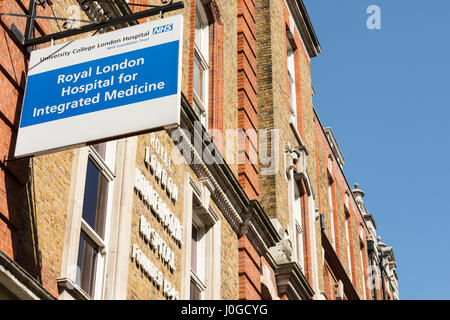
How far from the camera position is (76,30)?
32.5 ft

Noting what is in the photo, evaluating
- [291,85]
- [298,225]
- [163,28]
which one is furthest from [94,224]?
[291,85]

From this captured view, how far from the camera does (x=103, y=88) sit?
9.35 metres

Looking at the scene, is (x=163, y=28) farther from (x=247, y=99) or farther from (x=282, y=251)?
(x=282, y=251)

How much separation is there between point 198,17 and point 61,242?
922 centimetres

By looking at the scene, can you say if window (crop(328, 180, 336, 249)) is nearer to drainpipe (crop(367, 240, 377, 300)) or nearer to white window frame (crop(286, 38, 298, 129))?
drainpipe (crop(367, 240, 377, 300))

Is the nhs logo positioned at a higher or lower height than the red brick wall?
lower

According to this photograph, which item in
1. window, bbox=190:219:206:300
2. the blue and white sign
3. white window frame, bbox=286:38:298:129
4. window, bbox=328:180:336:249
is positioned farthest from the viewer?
window, bbox=328:180:336:249

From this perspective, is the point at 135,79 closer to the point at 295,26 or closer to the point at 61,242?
the point at 61,242

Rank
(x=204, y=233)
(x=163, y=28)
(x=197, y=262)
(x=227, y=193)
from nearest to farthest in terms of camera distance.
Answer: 1. (x=163, y=28)
2. (x=197, y=262)
3. (x=204, y=233)
4. (x=227, y=193)

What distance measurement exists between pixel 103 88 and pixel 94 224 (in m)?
2.37

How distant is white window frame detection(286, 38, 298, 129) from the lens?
23895mm

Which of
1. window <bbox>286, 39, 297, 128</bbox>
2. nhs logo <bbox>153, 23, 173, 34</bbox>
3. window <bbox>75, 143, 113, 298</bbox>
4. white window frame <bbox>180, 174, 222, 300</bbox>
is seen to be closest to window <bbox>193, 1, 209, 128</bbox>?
white window frame <bbox>180, 174, 222, 300</bbox>

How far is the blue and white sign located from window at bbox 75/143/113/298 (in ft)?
5.61
